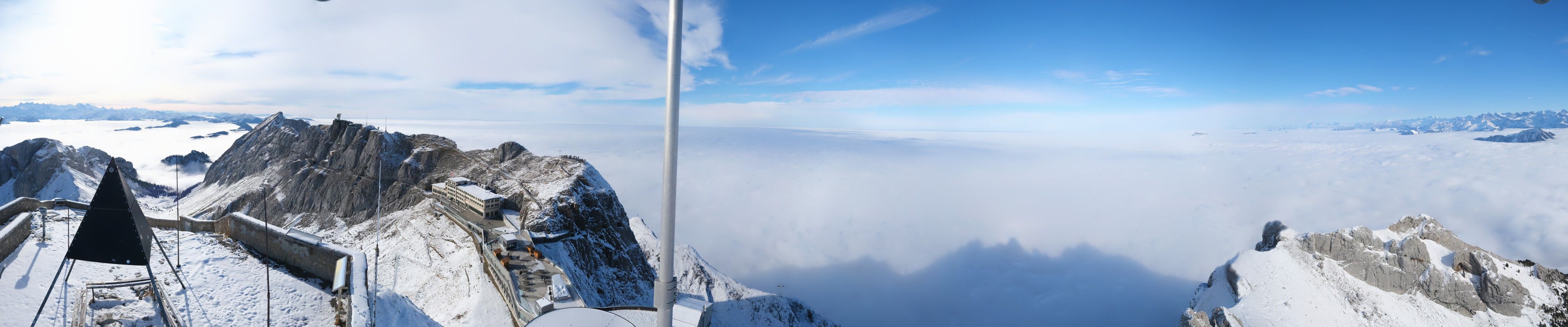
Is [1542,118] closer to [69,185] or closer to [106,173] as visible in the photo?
[106,173]

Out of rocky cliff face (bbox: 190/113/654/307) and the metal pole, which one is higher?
the metal pole

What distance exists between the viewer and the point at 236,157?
8831cm

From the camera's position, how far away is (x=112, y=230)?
10375 millimetres

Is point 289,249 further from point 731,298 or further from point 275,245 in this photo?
point 731,298

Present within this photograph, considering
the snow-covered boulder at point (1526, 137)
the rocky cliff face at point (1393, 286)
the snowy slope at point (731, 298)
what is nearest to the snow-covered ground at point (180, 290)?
the snowy slope at point (731, 298)

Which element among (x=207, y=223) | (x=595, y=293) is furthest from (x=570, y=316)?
(x=595, y=293)

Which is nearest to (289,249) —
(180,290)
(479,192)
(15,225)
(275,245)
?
(275,245)

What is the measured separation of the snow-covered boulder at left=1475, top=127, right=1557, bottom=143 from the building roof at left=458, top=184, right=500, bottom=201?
224 metres

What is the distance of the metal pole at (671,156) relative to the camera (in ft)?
16.4

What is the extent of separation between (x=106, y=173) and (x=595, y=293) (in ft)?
102

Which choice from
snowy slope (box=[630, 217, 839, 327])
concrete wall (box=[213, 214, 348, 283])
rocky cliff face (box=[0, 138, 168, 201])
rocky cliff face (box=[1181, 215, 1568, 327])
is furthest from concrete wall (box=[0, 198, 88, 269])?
rocky cliff face (box=[0, 138, 168, 201])

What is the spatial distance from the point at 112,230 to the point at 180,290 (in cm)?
300

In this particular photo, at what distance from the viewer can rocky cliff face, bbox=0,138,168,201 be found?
7094 centimetres

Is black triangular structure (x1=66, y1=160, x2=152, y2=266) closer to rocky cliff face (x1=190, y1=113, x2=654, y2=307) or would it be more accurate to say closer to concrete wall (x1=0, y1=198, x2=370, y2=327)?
concrete wall (x1=0, y1=198, x2=370, y2=327)
